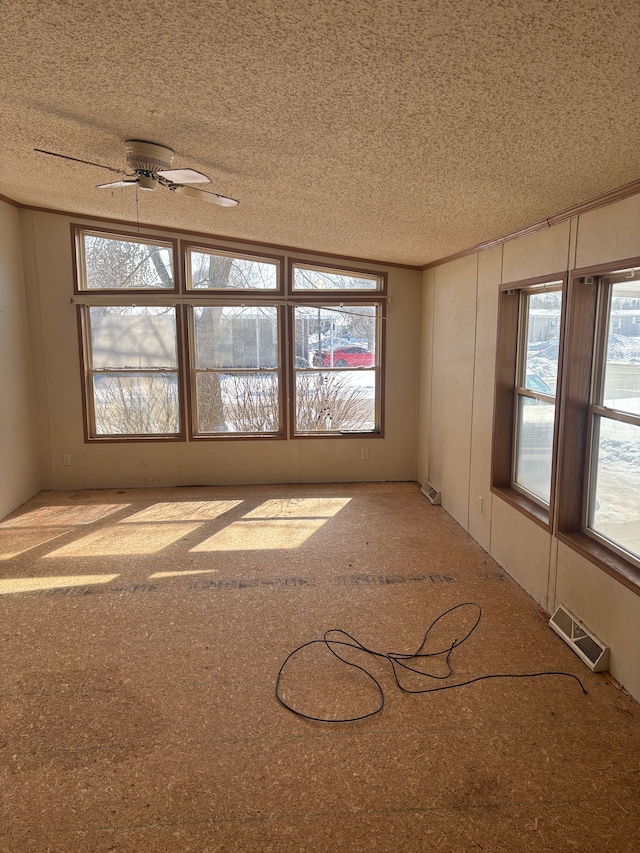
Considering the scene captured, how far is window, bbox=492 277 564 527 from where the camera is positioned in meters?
3.47

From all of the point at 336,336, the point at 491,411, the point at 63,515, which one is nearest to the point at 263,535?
the point at 63,515

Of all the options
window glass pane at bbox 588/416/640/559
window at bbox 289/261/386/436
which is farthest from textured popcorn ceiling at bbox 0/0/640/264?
window at bbox 289/261/386/436

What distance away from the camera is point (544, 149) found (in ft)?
7.11

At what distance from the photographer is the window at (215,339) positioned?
5.81 m

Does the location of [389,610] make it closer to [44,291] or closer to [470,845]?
[470,845]

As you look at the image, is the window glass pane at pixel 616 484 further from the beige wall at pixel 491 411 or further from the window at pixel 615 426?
the beige wall at pixel 491 411

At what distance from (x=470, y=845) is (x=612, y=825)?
511 millimetres

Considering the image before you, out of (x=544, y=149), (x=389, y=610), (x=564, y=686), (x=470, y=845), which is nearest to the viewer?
(x=470, y=845)

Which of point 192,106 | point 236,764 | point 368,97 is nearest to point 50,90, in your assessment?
point 192,106

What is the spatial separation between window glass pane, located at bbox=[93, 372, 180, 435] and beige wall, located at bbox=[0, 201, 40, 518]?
679 millimetres

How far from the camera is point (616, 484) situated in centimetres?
288

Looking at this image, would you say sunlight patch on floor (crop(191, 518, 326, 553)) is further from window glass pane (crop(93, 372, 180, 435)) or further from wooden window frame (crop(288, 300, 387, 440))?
window glass pane (crop(93, 372, 180, 435))

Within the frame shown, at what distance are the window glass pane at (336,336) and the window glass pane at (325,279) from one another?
223 mm

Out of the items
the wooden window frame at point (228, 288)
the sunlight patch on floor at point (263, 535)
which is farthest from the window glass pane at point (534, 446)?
the wooden window frame at point (228, 288)
